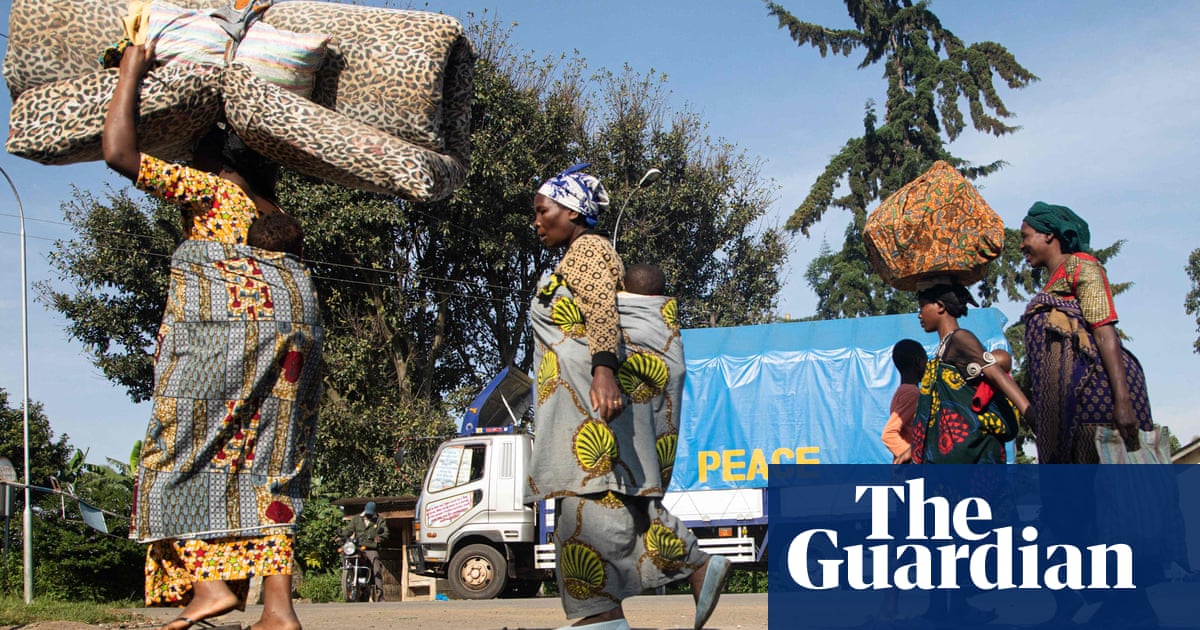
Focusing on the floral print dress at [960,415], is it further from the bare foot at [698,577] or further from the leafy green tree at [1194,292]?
the leafy green tree at [1194,292]

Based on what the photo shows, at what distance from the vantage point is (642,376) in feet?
14.4

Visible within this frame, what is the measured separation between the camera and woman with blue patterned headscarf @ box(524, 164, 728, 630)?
13.3 feet

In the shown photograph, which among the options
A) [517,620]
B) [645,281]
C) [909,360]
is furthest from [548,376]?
[909,360]

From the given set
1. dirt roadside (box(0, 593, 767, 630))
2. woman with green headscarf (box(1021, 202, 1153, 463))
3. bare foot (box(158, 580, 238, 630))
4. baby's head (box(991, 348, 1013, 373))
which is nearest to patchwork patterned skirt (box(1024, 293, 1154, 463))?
woman with green headscarf (box(1021, 202, 1153, 463))

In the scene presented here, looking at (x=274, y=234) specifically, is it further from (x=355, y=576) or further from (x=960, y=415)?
(x=355, y=576)

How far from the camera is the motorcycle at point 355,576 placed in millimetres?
16266

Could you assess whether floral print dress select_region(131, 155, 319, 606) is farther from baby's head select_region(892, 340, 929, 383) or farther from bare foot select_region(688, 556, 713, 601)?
baby's head select_region(892, 340, 929, 383)

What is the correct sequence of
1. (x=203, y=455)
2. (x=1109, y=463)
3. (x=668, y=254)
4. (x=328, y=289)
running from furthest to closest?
(x=668, y=254) < (x=328, y=289) < (x=1109, y=463) < (x=203, y=455)

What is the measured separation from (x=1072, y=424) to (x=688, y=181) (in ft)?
70.8

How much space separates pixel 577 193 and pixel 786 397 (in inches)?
443

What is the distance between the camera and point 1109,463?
462 cm

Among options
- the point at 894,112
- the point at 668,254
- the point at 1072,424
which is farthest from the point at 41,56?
the point at 894,112

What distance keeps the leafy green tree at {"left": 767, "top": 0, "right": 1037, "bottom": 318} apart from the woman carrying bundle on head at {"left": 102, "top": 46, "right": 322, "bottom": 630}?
83.8ft

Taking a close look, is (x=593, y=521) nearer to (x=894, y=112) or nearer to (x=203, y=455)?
(x=203, y=455)
